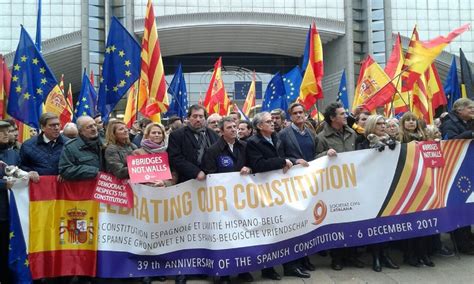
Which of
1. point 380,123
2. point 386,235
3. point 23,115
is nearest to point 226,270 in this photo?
point 386,235

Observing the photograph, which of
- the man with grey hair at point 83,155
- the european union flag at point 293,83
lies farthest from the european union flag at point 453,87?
the man with grey hair at point 83,155

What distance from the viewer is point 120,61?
27.0ft

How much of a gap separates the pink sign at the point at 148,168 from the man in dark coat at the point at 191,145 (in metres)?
0.17

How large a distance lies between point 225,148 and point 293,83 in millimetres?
9267

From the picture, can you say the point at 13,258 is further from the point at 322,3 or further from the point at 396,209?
the point at 322,3

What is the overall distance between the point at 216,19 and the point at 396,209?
38.5 meters

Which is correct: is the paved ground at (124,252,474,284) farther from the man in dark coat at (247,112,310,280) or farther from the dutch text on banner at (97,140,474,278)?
the dutch text on banner at (97,140,474,278)

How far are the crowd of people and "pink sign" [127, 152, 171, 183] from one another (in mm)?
167

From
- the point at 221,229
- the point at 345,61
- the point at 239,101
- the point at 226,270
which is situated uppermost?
the point at 345,61

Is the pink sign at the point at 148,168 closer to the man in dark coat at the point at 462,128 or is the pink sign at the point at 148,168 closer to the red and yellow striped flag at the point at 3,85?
the man in dark coat at the point at 462,128

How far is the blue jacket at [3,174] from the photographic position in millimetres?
5117

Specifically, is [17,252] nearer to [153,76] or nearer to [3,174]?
[3,174]

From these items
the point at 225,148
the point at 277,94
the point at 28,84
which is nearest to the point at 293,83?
the point at 277,94

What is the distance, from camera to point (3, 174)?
5.12 m
